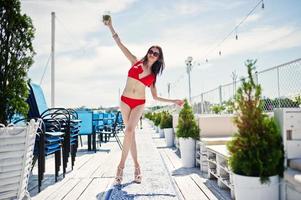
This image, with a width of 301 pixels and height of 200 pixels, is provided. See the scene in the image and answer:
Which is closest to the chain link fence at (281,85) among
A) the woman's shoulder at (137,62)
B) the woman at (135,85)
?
the woman at (135,85)

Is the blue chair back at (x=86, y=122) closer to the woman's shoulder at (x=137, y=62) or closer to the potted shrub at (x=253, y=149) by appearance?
the woman's shoulder at (x=137, y=62)

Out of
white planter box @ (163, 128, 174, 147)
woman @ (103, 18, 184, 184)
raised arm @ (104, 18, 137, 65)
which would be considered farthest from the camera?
white planter box @ (163, 128, 174, 147)

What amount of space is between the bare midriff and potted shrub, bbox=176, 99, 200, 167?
4.98ft

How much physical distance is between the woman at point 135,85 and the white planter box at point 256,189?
5.25 feet

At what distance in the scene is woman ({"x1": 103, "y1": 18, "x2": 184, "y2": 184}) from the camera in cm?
379

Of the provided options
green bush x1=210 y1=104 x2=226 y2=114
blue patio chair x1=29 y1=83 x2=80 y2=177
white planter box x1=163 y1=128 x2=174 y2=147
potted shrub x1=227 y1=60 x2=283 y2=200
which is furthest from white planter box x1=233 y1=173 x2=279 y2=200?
white planter box x1=163 y1=128 x2=174 y2=147

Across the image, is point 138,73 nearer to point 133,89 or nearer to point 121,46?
point 133,89

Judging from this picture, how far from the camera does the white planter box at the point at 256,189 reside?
7.79ft

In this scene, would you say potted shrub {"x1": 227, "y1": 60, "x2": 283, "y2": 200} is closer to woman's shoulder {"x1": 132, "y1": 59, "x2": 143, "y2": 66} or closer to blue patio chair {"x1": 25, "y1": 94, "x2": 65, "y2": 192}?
woman's shoulder {"x1": 132, "y1": 59, "x2": 143, "y2": 66}

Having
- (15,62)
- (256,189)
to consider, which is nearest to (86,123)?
(15,62)

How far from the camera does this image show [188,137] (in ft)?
16.8

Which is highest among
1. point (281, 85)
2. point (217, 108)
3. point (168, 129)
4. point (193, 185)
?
point (281, 85)

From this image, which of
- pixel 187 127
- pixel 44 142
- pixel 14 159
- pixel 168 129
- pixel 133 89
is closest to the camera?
pixel 14 159

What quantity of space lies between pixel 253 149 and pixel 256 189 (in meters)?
0.32
